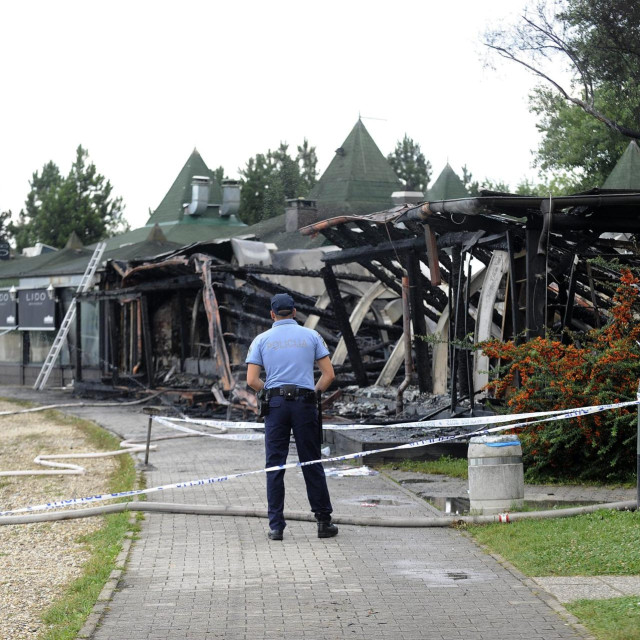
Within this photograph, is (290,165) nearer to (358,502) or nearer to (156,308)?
(156,308)

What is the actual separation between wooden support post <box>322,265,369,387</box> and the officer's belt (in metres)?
9.41

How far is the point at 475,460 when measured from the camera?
30.0ft

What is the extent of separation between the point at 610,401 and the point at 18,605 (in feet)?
19.0

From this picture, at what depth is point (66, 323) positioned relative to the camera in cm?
3222

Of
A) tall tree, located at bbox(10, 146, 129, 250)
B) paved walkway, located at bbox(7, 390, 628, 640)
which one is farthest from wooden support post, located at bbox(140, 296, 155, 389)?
tall tree, located at bbox(10, 146, 129, 250)

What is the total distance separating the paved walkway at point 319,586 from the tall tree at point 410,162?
8837cm

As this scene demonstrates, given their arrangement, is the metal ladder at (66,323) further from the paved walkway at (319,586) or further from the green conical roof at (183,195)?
the paved walkway at (319,586)

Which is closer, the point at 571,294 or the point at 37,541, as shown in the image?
the point at 37,541

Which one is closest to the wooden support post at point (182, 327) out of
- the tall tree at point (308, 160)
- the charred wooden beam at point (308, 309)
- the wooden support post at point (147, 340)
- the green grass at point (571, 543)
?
the wooden support post at point (147, 340)

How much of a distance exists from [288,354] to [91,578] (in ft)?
7.86

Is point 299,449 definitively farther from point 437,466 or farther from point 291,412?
point 437,466

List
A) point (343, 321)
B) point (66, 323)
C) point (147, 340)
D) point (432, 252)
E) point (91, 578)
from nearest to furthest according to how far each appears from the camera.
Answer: point (91, 578)
point (432, 252)
point (343, 321)
point (147, 340)
point (66, 323)

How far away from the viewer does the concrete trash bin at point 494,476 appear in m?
9.08

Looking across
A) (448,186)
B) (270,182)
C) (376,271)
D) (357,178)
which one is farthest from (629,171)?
(270,182)
